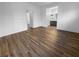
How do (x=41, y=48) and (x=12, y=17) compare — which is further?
(x=12, y=17)

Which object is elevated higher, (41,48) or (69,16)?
(69,16)

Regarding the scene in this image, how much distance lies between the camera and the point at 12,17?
18.4ft

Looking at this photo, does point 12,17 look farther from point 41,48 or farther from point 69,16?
point 69,16

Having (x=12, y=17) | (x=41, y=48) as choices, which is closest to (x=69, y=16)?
(x=41, y=48)

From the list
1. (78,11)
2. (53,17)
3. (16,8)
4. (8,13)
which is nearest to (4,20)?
(8,13)

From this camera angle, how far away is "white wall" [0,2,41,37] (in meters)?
5.02

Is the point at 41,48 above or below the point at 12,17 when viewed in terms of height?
below

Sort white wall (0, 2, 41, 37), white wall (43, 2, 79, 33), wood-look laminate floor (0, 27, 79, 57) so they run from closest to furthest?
1. wood-look laminate floor (0, 27, 79, 57)
2. white wall (0, 2, 41, 37)
3. white wall (43, 2, 79, 33)

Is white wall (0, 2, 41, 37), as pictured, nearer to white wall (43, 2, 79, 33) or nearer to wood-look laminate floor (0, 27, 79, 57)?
wood-look laminate floor (0, 27, 79, 57)

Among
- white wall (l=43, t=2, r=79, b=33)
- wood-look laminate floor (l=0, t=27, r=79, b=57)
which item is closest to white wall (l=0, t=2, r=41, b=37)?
wood-look laminate floor (l=0, t=27, r=79, b=57)

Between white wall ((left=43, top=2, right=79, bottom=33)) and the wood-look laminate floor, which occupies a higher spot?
white wall ((left=43, top=2, right=79, bottom=33))

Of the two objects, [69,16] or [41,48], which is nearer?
[41,48]

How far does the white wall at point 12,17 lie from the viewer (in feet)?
16.5

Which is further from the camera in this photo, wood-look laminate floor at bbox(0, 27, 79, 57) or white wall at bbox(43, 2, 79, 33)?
white wall at bbox(43, 2, 79, 33)
